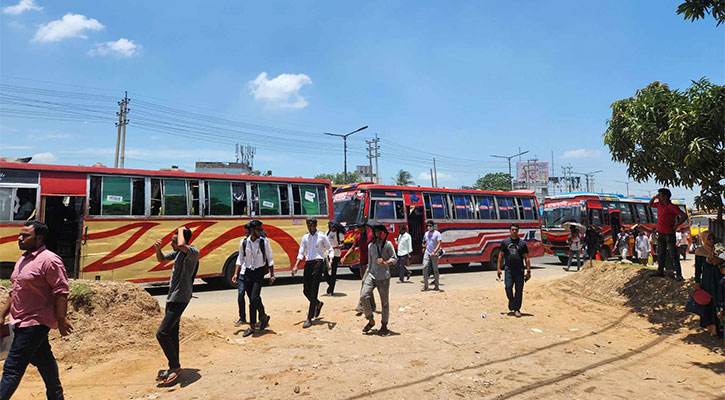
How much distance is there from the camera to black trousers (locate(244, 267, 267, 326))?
6957 millimetres

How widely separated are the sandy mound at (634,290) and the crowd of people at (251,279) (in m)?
0.41

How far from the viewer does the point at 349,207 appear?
1463 cm

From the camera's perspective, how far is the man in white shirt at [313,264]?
7.68 m

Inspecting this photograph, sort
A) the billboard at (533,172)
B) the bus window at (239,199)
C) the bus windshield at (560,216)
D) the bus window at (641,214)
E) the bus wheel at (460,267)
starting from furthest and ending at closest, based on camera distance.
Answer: the billboard at (533,172), the bus window at (641,214), the bus windshield at (560,216), the bus wheel at (460,267), the bus window at (239,199)

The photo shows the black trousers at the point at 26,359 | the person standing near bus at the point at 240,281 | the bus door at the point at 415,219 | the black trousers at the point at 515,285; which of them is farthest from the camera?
the bus door at the point at 415,219

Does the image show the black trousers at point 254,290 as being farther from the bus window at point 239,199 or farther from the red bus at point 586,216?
the red bus at point 586,216

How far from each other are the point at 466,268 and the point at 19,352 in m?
16.5

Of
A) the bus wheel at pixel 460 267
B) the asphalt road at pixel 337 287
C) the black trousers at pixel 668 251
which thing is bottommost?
the bus wheel at pixel 460 267

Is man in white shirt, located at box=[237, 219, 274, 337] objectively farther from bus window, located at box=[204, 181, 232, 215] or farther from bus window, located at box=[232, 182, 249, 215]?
bus window, located at box=[232, 182, 249, 215]

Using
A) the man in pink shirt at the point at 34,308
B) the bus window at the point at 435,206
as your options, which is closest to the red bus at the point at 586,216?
the bus window at the point at 435,206

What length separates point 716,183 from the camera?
761 centimetres

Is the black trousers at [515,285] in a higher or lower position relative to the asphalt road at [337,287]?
higher

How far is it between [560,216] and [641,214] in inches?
215

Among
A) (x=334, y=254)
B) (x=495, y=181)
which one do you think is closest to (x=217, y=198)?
(x=334, y=254)
